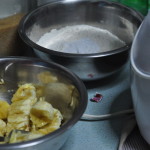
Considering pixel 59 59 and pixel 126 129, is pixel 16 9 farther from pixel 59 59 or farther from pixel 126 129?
pixel 126 129

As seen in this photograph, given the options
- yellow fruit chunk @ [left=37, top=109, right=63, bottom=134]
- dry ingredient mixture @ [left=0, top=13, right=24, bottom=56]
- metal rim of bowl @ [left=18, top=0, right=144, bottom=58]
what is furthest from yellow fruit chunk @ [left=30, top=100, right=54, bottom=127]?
dry ingredient mixture @ [left=0, top=13, right=24, bottom=56]

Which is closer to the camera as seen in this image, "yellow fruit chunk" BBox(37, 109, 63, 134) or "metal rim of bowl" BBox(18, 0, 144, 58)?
"yellow fruit chunk" BBox(37, 109, 63, 134)

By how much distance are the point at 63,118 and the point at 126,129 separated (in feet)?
0.42

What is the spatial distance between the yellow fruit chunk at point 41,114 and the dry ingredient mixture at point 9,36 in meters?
0.27

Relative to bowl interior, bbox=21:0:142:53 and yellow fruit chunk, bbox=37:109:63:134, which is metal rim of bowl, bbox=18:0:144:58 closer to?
bowl interior, bbox=21:0:142:53

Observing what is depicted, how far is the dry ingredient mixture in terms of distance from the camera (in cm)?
82

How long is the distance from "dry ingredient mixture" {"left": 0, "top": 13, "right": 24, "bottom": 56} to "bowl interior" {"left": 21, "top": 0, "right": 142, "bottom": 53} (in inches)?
1.7

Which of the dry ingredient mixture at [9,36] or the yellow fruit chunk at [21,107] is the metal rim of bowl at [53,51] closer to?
the dry ingredient mixture at [9,36]

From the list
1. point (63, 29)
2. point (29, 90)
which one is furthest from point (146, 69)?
point (63, 29)

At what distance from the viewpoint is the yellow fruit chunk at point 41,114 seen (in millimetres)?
605

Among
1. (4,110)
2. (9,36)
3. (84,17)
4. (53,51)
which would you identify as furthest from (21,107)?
(84,17)

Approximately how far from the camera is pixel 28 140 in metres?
0.51

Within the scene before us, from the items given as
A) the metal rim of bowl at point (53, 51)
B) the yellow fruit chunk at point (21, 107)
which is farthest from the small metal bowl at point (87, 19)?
the yellow fruit chunk at point (21, 107)

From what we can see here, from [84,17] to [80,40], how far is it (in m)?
0.12
